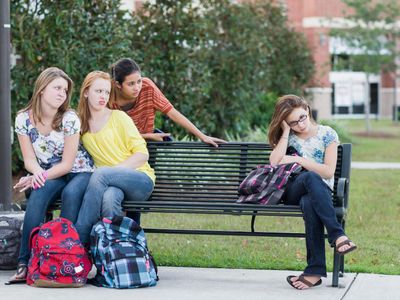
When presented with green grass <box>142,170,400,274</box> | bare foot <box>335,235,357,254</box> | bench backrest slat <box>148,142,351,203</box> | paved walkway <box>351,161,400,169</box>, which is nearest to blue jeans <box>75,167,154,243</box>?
bench backrest slat <box>148,142,351,203</box>

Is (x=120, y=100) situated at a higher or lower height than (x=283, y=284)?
higher

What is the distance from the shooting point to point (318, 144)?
7.08 meters

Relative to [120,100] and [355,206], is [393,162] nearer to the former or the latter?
[355,206]

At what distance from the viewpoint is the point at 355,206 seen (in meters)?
11.7

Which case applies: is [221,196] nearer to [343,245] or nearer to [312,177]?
[312,177]

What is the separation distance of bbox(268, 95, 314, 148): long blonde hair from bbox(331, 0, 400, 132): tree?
24524mm

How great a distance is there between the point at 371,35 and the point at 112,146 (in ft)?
82.3

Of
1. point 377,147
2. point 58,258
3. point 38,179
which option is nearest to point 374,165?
point 377,147

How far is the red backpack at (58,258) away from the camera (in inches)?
264

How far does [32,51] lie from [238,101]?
22.1 feet

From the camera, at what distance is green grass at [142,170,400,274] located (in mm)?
7797

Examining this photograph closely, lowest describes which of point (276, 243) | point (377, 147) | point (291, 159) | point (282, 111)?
point (377, 147)

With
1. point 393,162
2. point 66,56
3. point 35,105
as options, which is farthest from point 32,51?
point 393,162

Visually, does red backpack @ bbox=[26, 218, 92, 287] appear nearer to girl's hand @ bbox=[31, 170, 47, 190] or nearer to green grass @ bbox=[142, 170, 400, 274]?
girl's hand @ bbox=[31, 170, 47, 190]
